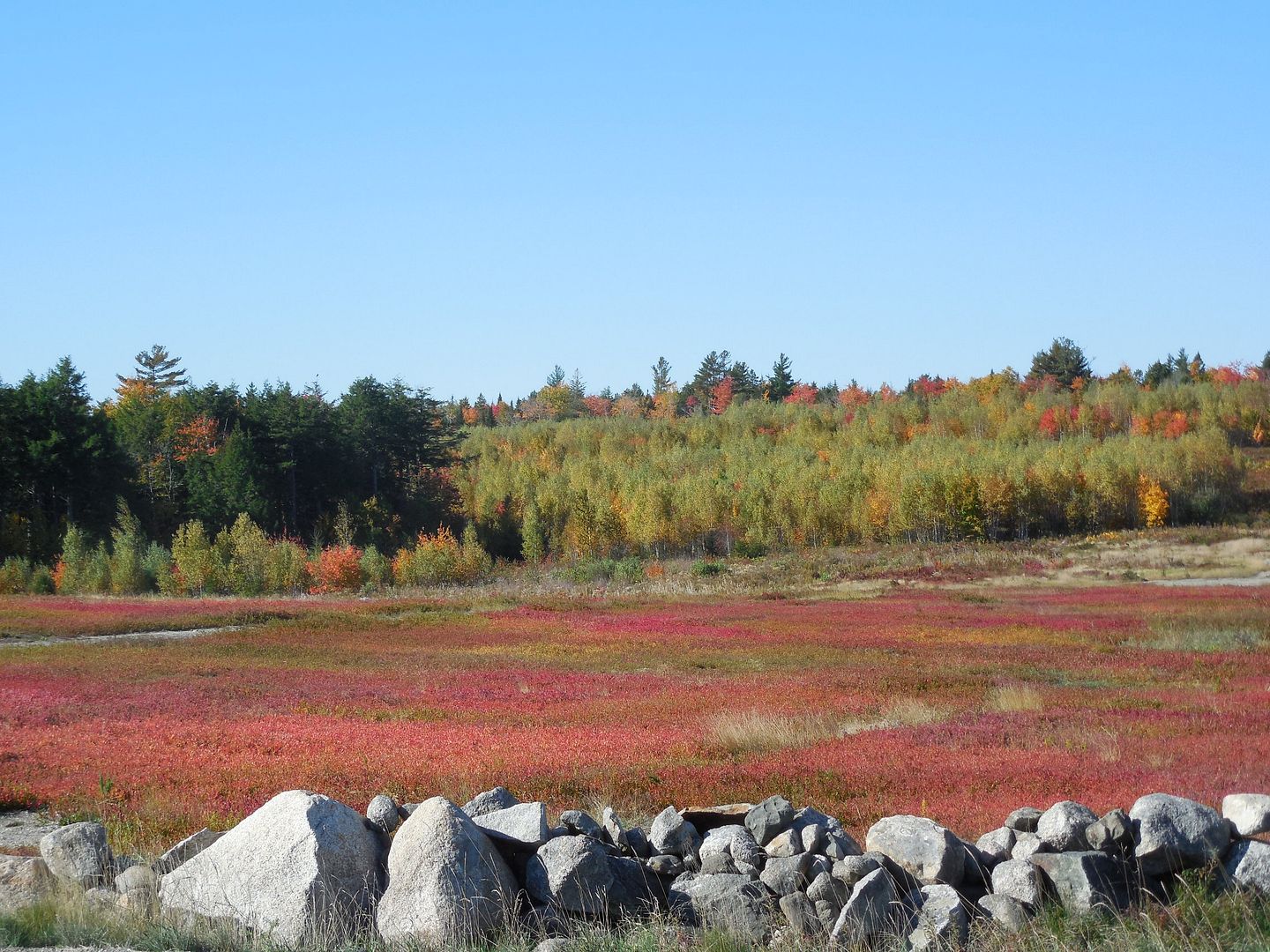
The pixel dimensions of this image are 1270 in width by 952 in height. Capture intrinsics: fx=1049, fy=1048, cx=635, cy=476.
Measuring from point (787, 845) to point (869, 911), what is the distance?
109cm

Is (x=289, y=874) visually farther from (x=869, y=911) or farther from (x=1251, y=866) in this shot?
(x=1251, y=866)

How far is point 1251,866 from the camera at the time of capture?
27.4 ft

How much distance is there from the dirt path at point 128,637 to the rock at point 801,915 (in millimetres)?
32617

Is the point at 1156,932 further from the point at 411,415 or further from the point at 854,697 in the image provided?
the point at 411,415

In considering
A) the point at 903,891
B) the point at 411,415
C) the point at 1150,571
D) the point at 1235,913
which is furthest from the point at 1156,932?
the point at 411,415

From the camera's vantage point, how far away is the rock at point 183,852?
9.33 m

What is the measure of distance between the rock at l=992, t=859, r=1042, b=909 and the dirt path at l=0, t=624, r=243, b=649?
1322 inches

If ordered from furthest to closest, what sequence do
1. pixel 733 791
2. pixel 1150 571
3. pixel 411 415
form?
pixel 411 415 < pixel 1150 571 < pixel 733 791

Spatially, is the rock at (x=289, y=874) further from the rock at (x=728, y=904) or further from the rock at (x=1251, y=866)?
the rock at (x=1251, y=866)

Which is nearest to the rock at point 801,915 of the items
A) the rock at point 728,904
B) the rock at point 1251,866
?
the rock at point 728,904

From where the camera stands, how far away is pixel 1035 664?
86.9ft

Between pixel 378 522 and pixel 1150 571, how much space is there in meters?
60.2

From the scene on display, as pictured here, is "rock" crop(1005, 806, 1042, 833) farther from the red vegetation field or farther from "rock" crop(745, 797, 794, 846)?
"rock" crop(745, 797, 794, 846)

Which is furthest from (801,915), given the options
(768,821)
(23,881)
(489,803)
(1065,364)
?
(1065,364)
